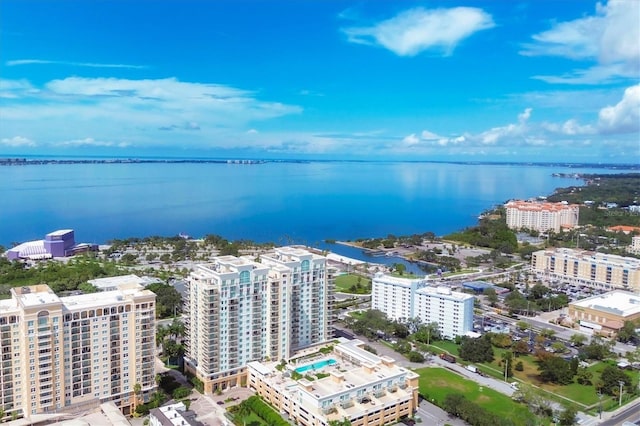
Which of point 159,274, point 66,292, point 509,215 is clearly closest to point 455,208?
point 509,215

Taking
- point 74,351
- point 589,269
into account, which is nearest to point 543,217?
point 589,269

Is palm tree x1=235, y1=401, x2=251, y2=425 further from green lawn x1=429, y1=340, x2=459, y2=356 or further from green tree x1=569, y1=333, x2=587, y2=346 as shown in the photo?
green tree x1=569, y1=333, x2=587, y2=346

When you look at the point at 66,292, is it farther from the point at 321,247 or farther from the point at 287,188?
the point at 287,188

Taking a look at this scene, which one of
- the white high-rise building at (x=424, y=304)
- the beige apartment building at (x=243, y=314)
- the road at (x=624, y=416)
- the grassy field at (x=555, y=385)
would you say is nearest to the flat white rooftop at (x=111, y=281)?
the beige apartment building at (x=243, y=314)

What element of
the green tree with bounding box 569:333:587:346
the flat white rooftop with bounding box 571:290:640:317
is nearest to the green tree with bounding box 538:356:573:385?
the green tree with bounding box 569:333:587:346

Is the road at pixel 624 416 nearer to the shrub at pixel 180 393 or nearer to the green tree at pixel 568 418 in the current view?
the green tree at pixel 568 418

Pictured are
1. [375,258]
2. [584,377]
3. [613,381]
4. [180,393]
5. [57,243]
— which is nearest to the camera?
[180,393]

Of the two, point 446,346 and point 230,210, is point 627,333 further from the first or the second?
point 230,210
